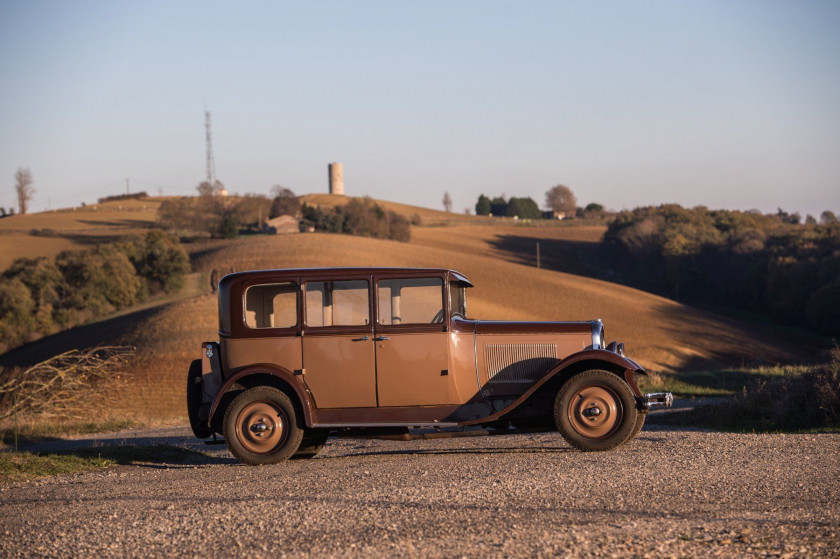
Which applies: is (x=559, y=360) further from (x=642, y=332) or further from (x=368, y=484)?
(x=642, y=332)

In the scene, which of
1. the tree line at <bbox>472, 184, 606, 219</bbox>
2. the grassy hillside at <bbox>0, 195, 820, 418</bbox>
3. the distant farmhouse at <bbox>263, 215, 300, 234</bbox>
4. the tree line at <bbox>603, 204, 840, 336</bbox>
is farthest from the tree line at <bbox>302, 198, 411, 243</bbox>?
the tree line at <bbox>472, 184, 606, 219</bbox>

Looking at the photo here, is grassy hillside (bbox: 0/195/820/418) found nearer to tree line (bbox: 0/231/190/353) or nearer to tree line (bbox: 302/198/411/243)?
tree line (bbox: 0/231/190/353)

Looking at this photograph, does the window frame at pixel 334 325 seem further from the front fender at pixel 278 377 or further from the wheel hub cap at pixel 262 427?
the wheel hub cap at pixel 262 427

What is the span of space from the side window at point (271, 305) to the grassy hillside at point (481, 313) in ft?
56.6

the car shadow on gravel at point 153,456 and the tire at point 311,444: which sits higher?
the tire at point 311,444

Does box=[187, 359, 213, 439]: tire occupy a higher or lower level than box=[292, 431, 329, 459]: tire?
higher

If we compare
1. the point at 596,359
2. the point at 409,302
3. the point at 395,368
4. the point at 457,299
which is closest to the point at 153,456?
the point at 395,368

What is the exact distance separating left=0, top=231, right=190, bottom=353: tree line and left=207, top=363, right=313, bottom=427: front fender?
4825 centimetres

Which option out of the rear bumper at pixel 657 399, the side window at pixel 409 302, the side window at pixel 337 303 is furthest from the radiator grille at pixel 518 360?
the side window at pixel 337 303

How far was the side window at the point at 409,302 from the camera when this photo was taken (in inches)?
376

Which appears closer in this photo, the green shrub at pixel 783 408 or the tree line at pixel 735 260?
the green shrub at pixel 783 408

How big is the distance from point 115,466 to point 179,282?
5514 cm

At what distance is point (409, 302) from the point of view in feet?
31.8

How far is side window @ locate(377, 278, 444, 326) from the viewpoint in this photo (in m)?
9.54
